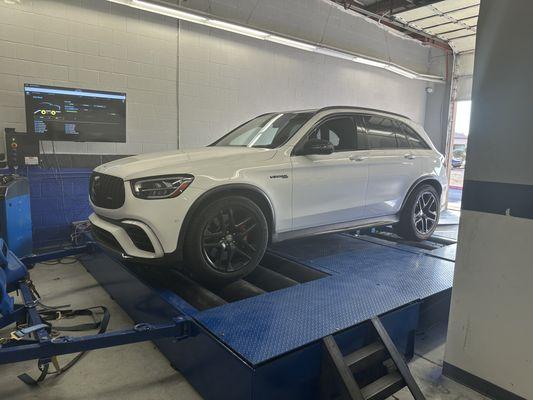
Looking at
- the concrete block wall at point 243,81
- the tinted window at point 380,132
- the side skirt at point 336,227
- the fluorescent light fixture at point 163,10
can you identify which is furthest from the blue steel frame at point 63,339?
the concrete block wall at point 243,81

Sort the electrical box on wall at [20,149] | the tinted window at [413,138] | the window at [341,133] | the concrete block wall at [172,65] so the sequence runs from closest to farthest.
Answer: the window at [341,133] → the tinted window at [413,138] → the electrical box on wall at [20,149] → the concrete block wall at [172,65]

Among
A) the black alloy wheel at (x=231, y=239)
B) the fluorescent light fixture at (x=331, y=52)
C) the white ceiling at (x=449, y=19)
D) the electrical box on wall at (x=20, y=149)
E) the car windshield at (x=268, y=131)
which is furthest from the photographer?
the white ceiling at (x=449, y=19)

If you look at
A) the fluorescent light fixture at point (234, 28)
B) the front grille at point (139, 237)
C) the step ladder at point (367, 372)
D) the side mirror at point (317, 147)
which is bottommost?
the step ladder at point (367, 372)

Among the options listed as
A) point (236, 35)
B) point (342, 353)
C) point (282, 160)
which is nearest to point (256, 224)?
point (282, 160)

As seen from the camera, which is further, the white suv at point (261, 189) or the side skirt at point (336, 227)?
the side skirt at point (336, 227)

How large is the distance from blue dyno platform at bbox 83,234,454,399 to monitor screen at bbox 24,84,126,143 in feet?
6.78

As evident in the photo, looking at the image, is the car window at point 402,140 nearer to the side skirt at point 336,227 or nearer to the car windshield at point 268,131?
the side skirt at point 336,227

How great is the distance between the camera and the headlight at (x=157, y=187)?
8.54 ft

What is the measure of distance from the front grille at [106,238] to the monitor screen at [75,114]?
7.98 ft

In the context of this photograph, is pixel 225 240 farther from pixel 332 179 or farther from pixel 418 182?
pixel 418 182

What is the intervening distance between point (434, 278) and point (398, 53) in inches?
288

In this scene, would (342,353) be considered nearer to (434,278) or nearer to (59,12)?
(434,278)

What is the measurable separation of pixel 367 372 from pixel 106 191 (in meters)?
2.13

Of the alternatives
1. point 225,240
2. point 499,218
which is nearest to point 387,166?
point 499,218
